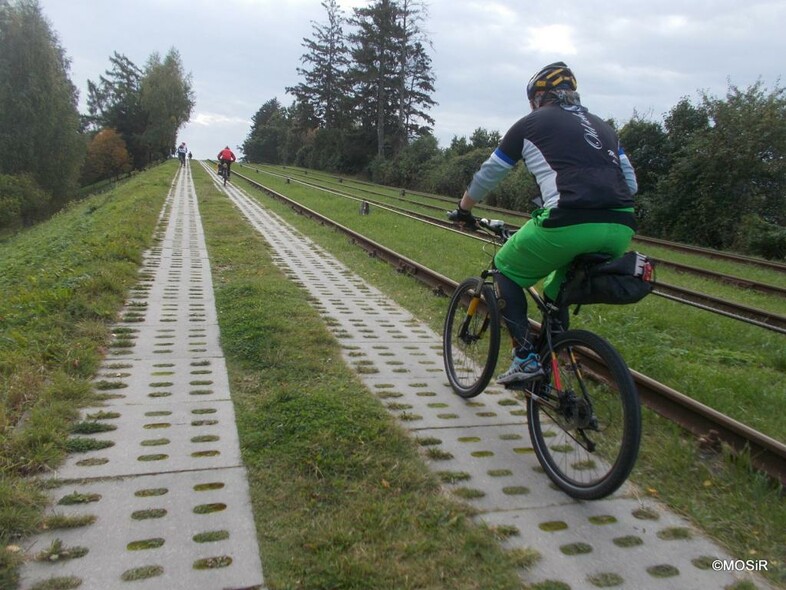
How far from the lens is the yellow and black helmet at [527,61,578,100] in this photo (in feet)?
10.9

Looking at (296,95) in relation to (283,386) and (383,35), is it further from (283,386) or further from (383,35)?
(283,386)

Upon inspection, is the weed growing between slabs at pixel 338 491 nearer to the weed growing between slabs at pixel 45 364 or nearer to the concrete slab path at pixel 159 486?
the concrete slab path at pixel 159 486

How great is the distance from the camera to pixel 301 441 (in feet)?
10.8

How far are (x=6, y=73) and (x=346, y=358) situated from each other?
50.7m

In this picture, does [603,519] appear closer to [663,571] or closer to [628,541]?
[628,541]

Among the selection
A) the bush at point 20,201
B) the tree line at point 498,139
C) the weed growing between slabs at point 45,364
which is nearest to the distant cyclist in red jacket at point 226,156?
the tree line at point 498,139

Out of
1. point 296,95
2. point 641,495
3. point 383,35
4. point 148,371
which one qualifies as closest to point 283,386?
point 148,371

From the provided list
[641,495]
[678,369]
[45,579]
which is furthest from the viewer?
[678,369]

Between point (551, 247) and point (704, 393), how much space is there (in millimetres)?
2168

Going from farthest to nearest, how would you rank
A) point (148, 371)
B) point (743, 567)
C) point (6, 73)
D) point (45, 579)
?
point (6, 73) → point (148, 371) → point (743, 567) → point (45, 579)

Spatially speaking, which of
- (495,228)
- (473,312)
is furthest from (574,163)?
(473,312)

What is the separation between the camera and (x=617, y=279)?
296 centimetres

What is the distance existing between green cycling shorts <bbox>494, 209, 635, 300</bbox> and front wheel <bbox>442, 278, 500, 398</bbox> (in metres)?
0.44

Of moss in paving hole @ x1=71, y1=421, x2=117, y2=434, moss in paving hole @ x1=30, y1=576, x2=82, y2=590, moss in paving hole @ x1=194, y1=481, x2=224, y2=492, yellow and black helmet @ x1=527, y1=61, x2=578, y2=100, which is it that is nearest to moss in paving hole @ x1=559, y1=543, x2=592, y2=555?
moss in paving hole @ x1=194, y1=481, x2=224, y2=492
